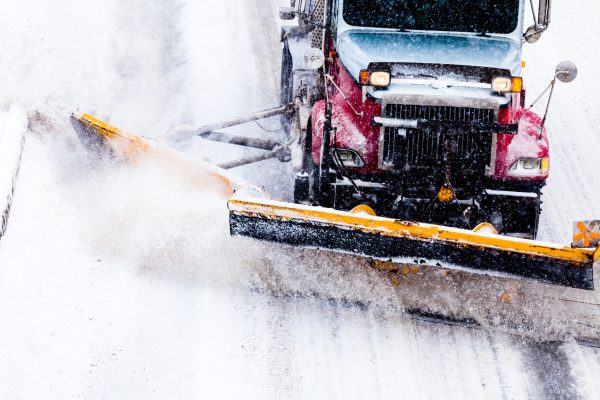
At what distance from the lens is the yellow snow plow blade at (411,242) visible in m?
4.47

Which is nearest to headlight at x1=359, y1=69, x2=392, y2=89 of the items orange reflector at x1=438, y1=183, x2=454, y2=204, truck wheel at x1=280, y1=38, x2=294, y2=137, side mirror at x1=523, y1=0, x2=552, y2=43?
orange reflector at x1=438, y1=183, x2=454, y2=204

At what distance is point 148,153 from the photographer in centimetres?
602

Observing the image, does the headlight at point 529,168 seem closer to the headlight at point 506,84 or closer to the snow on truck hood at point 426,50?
the headlight at point 506,84

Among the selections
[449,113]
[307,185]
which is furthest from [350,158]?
[449,113]

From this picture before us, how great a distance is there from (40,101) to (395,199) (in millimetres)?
4749

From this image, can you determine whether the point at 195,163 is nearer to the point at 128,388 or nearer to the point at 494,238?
the point at 128,388

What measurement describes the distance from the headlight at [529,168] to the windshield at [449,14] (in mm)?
1266

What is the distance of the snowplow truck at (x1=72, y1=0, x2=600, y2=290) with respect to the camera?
15.3 ft

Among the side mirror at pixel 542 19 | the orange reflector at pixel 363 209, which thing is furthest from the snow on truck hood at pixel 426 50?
the orange reflector at pixel 363 209

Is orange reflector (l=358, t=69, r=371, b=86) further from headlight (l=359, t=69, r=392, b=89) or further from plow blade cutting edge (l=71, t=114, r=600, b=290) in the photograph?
plow blade cutting edge (l=71, t=114, r=600, b=290)

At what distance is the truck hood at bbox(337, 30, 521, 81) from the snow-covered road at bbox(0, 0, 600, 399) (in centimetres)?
178

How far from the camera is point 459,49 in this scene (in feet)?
18.7

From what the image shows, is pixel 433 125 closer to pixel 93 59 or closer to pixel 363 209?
pixel 363 209

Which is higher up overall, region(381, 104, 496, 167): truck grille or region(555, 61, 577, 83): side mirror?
region(555, 61, 577, 83): side mirror
